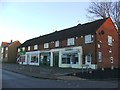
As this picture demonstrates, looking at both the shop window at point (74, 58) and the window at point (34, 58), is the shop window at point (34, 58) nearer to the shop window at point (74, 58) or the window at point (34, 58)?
the window at point (34, 58)

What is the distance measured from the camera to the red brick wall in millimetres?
33031

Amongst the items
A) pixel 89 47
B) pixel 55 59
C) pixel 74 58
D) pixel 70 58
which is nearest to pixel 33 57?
pixel 55 59

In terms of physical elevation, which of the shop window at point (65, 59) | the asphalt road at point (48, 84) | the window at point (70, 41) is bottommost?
the asphalt road at point (48, 84)

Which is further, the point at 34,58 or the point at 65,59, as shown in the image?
the point at 34,58

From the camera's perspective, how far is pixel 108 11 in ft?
139

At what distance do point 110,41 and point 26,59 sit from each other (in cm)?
2626

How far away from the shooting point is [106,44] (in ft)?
113

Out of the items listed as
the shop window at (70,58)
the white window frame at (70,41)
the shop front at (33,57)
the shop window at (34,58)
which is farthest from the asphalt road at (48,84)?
the shop window at (34,58)

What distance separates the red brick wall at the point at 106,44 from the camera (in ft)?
108

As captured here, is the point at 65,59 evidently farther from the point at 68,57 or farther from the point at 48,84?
the point at 48,84

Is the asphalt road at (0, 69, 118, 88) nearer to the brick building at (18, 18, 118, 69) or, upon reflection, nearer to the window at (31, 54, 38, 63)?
the brick building at (18, 18, 118, 69)

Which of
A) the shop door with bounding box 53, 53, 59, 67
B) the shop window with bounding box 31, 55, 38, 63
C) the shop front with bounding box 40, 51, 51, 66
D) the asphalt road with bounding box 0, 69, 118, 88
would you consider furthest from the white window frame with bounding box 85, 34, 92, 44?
the shop window with bounding box 31, 55, 38, 63

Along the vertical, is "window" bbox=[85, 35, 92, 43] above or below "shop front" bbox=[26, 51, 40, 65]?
above

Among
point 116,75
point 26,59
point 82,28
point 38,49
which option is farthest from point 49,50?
point 116,75
